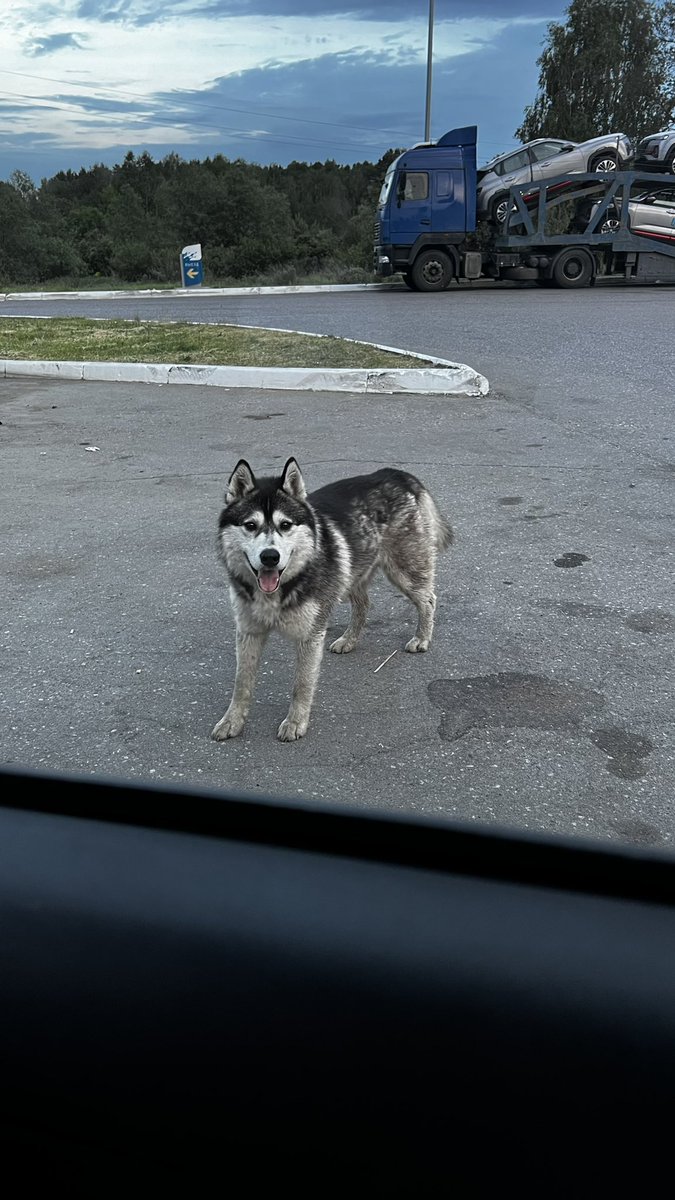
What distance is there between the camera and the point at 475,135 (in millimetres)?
23750

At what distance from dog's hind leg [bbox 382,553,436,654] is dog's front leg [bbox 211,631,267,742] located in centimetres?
83

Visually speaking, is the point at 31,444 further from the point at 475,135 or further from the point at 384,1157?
the point at 475,135

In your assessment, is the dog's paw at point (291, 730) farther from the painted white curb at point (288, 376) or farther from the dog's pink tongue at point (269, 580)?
the painted white curb at point (288, 376)

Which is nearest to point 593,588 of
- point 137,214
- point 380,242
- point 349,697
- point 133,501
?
point 349,697

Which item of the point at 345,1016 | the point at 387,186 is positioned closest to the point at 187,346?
the point at 387,186

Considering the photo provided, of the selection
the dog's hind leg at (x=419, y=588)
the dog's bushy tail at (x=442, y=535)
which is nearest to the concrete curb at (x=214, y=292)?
the dog's bushy tail at (x=442, y=535)

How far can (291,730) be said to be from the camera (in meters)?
3.68

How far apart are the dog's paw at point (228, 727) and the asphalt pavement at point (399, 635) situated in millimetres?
55

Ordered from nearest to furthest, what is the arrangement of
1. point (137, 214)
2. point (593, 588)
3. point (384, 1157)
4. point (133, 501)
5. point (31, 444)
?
point (384, 1157) < point (593, 588) < point (133, 501) < point (31, 444) < point (137, 214)

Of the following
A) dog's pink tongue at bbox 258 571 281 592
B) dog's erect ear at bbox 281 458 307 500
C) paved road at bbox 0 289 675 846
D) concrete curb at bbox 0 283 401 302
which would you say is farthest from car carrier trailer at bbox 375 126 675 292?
dog's pink tongue at bbox 258 571 281 592

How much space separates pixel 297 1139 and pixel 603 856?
0.20 m

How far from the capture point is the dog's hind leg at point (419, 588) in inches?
173

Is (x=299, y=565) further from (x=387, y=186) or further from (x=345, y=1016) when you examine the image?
(x=387, y=186)

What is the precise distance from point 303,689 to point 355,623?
0.88 metres
